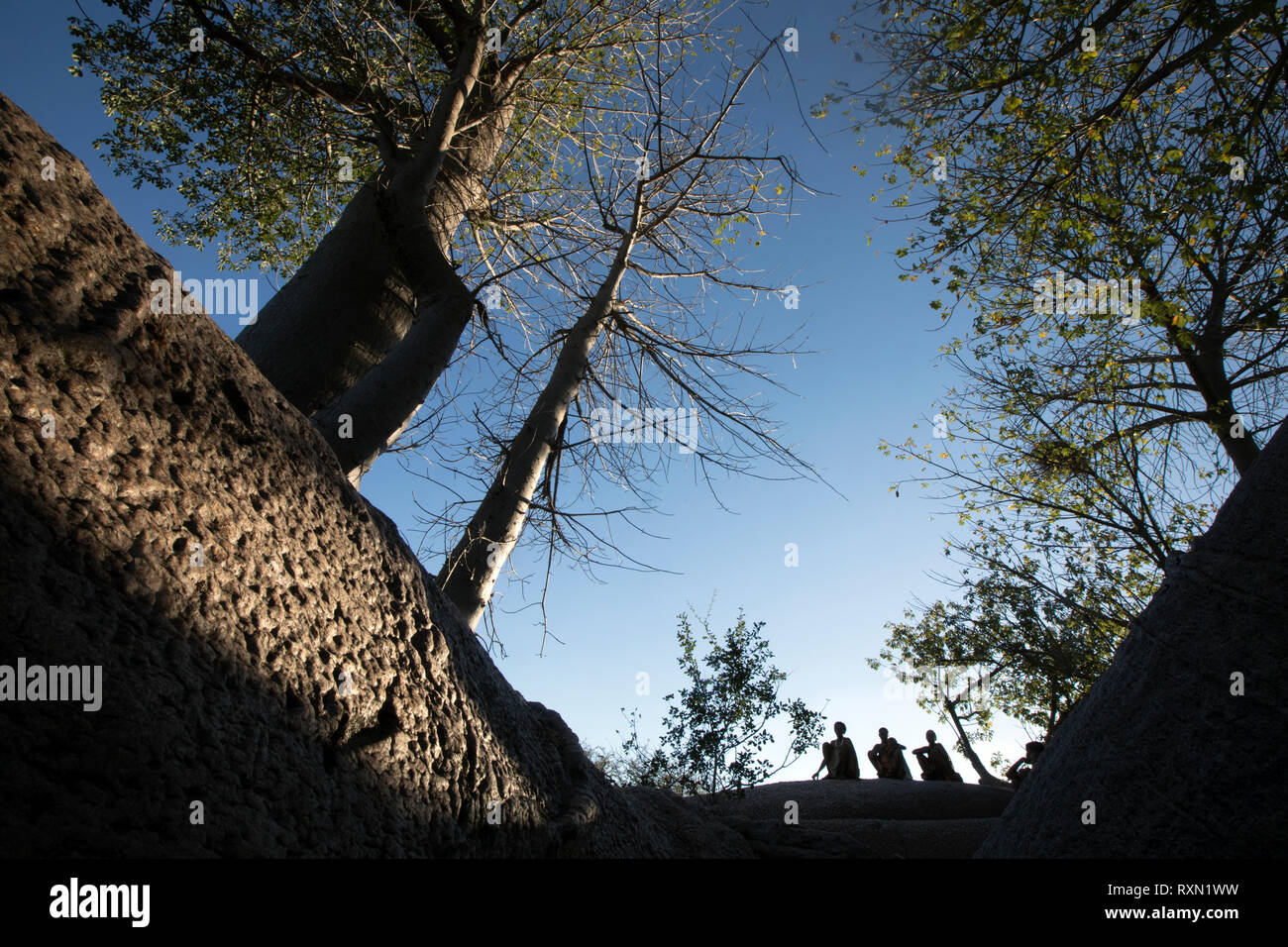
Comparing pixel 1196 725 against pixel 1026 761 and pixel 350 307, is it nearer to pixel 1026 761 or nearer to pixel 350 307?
pixel 350 307

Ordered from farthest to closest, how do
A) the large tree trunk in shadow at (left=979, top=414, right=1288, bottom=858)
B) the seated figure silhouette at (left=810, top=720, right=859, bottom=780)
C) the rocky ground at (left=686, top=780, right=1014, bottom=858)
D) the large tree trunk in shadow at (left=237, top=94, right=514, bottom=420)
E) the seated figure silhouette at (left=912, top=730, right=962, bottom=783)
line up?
the seated figure silhouette at (left=912, top=730, right=962, bottom=783)
the seated figure silhouette at (left=810, top=720, right=859, bottom=780)
the rocky ground at (left=686, top=780, right=1014, bottom=858)
the large tree trunk in shadow at (left=237, top=94, right=514, bottom=420)
the large tree trunk in shadow at (left=979, top=414, right=1288, bottom=858)

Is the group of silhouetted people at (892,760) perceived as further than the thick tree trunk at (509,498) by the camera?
Yes

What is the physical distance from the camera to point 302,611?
1385 mm

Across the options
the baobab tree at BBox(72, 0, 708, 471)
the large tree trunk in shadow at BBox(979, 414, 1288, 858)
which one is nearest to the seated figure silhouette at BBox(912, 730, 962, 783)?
the large tree trunk in shadow at BBox(979, 414, 1288, 858)

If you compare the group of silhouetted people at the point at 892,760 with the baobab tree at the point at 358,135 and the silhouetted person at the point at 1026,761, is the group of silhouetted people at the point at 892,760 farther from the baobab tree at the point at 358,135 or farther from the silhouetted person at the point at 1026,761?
the baobab tree at the point at 358,135

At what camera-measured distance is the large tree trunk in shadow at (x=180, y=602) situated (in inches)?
39.3

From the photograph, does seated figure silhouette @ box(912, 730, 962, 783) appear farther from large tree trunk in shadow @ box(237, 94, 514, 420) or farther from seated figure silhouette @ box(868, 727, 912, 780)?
large tree trunk in shadow @ box(237, 94, 514, 420)

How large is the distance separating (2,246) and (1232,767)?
3.00 metres

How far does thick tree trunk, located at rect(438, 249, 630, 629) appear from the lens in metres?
3.35

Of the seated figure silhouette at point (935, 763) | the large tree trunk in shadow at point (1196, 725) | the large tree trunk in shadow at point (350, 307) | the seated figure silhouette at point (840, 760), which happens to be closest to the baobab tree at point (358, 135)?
the large tree trunk in shadow at point (350, 307)

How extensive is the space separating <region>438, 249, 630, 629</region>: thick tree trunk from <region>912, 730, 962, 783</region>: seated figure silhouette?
748 cm

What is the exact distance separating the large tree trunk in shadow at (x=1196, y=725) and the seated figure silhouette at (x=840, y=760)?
604 centimetres
